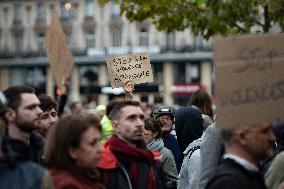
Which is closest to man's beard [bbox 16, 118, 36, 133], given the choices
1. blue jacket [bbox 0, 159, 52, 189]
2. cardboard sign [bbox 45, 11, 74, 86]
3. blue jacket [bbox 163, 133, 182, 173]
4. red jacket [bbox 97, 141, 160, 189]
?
red jacket [bbox 97, 141, 160, 189]

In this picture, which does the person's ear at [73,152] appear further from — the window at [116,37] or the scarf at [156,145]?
the window at [116,37]

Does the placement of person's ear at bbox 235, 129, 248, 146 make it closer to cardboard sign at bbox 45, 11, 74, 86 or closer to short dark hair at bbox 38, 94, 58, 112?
short dark hair at bbox 38, 94, 58, 112

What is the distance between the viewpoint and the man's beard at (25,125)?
5102mm

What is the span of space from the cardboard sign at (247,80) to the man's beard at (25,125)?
1.49m

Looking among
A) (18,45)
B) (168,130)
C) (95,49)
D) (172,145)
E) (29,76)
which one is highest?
(168,130)

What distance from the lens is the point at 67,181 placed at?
4.02 metres

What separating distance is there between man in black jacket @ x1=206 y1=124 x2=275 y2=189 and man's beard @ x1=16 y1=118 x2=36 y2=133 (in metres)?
1.58

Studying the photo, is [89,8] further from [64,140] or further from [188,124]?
[64,140]

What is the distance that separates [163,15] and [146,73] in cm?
640

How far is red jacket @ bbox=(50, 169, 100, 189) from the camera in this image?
401 centimetres

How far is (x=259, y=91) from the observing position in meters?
4.14

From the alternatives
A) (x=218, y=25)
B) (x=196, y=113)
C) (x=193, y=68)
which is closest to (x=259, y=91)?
(x=196, y=113)

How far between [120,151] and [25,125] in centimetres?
65

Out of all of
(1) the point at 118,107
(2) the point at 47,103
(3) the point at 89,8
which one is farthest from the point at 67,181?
(3) the point at 89,8
